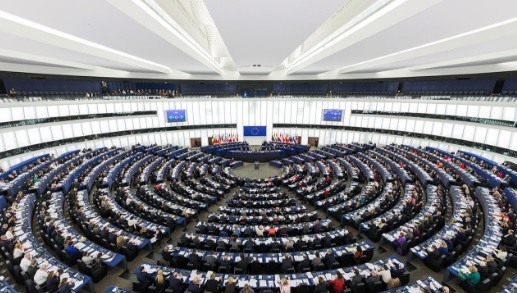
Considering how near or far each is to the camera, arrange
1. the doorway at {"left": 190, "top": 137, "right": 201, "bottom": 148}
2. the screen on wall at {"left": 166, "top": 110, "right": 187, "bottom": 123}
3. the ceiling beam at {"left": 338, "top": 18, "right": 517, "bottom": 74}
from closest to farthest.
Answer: the ceiling beam at {"left": 338, "top": 18, "right": 517, "bottom": 74} → the screen on wall at {"left": 166, "top": 110, "right": 187, "bottom": 123} → the doorway at {"left": 190, "top": 137, "right": 201, "bottom": 148}

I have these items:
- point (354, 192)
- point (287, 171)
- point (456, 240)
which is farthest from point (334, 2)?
point (287, 171)

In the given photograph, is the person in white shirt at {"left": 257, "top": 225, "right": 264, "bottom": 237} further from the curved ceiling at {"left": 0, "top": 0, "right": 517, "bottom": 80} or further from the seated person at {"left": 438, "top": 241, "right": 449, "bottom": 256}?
the curved ceiling at {"left": 0, "top": 0, "right": 517, "bottom": 80}

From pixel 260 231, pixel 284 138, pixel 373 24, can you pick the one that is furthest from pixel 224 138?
pixel 373 24

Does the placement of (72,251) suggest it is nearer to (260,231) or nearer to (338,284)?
(260,231)

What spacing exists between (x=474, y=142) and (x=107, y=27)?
33036 mm

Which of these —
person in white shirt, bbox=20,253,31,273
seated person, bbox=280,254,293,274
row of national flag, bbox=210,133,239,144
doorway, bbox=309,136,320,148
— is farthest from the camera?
doorway, bbox=309,136,320,148

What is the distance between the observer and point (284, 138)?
3800cm

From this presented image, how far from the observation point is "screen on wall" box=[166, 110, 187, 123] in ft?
114

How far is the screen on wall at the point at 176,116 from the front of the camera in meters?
34.8

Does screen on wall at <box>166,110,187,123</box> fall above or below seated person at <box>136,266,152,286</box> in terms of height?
above

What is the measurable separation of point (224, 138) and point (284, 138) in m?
9.62

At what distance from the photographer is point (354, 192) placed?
1820 cm

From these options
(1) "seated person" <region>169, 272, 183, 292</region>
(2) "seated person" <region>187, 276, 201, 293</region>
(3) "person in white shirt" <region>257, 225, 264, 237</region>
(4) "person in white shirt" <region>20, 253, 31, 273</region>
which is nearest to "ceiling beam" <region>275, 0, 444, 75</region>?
(3) "person in white shirt" <region>257, 225, 264, 237</region>

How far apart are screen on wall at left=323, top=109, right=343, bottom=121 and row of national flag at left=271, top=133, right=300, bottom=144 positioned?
547 cm
